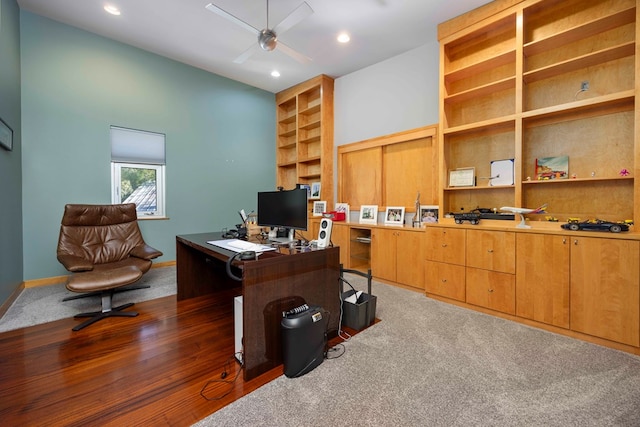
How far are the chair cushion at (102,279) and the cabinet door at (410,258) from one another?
2871mm

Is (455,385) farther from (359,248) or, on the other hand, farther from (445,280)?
(359,248)

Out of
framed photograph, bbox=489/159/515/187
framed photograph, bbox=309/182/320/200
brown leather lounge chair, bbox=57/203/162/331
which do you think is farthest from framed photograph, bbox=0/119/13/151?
framed photograph, bbox=489/159/515/187

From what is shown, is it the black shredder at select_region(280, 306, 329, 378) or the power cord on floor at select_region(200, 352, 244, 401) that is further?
the black shredder at select_region(280, 306, 329, 378)

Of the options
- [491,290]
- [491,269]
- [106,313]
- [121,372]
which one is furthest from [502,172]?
[106,313]

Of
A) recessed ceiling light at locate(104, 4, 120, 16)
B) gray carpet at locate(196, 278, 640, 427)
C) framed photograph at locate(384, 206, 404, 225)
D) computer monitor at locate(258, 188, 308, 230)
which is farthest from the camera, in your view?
framed photograph at locate(384, 206, 404, 225)

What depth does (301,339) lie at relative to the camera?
5.41ft

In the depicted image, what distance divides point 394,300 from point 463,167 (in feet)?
5.75

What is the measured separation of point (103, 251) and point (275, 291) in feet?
8.37

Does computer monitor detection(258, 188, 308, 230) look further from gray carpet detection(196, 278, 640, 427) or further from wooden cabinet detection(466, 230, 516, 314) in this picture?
wooden cabinet detection(466, 230, 516, 314)

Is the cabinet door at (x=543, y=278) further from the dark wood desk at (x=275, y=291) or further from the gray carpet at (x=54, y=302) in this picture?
the gray carpet at (x=54, y=302)

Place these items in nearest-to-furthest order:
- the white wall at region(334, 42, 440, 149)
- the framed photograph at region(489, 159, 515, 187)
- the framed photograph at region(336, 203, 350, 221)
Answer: the framed photograph at region(489, 159, 515, 187) → the white wall at region(334, 42, 440, 149) → the framed photograph at region(336, 203, 350, 221)

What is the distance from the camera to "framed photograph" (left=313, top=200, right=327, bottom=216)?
4598 millimetres

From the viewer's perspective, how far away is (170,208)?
4.20 m

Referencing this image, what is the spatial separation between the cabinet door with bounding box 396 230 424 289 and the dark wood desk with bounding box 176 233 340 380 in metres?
1.50
